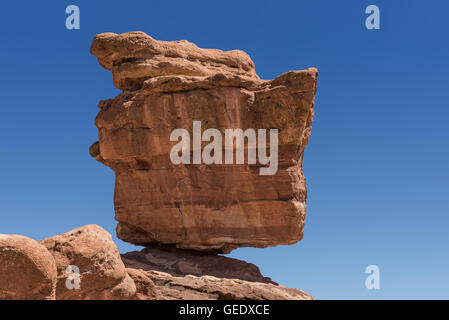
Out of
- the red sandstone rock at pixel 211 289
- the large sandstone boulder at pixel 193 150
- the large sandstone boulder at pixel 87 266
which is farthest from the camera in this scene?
the large sandstone boulder at pixel 193 150

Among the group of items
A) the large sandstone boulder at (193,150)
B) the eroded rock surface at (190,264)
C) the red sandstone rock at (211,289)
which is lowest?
the red sandstone rock at (211,289)

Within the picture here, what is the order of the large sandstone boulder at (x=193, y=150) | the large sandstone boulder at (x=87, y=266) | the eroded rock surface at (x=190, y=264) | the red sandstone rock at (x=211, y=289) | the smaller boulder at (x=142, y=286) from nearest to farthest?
the large sandstone boulder at (x=87, y=266)
the smaller boulder at (x=142, y=286)
the red sandstone rock at (x=211, y=289)
the eroded rock surface at (x=190, y=264)
the large sandstone boulder at (x=193, y=150)

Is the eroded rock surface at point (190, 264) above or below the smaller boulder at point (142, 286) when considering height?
above

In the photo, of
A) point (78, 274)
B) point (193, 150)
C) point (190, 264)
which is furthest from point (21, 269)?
point (193, 150)

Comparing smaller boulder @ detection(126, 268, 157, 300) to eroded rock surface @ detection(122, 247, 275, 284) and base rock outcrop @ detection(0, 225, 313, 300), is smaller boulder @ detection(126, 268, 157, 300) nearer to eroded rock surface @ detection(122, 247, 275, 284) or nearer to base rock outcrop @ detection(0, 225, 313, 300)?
base rock outcrop @ detection(0, 225, 313, 300)

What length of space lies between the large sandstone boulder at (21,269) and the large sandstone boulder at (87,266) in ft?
2.61

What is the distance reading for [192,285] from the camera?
70.3 ft

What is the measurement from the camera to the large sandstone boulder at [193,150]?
2461cm

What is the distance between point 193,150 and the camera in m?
25.3

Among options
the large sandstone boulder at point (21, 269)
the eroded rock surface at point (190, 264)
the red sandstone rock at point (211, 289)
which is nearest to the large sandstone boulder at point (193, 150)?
the eroded rock surface at point (190, 264)

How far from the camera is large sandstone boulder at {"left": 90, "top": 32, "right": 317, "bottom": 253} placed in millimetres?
24609

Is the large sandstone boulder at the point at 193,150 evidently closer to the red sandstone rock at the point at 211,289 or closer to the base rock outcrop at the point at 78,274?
the red sandstone rock at the point at 211,289
